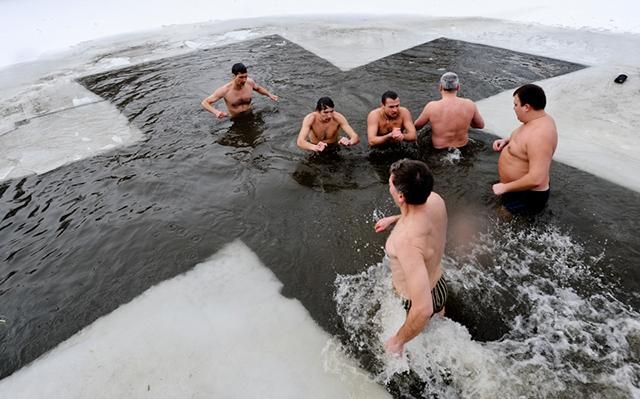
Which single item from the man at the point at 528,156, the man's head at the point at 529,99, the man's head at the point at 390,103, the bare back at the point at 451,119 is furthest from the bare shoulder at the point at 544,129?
the man's head at the point at 390,103

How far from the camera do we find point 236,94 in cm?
568

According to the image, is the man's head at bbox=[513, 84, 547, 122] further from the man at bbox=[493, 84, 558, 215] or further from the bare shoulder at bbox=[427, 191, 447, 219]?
the bare shoulder at bbox=[427, 191, 447, 219]

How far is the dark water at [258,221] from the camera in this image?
2898 millimetres

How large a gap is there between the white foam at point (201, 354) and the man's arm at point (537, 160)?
208cm

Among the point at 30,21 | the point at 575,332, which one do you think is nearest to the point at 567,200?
the point at 575,332

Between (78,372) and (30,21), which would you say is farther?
(30,21)

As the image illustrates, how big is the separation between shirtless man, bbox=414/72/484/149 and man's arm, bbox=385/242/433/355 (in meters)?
2.69

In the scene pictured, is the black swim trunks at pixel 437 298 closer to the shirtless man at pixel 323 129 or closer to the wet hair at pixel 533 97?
the wet hair at pixel 533 97

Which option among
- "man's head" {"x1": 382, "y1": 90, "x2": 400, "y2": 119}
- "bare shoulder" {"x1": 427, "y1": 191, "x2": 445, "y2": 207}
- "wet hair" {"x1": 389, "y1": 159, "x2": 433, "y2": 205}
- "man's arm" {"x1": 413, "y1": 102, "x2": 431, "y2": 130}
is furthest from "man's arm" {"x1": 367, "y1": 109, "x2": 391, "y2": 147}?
"wet hair" {"x1": 389, "y1": 159, "x2": 433, "y2": 205}

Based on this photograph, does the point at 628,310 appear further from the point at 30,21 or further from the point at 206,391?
the point at 30,21

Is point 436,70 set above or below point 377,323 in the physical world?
above

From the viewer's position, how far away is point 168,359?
253 centimetres

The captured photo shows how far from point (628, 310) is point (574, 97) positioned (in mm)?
3821

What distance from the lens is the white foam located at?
2355 mm
